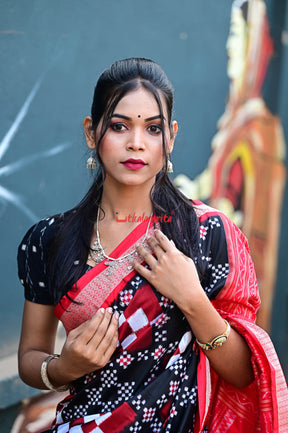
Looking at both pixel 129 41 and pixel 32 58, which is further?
pixel 129 41

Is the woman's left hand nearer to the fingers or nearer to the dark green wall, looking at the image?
the fingers

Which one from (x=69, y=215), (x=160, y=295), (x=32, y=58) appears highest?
(x=32, y=58)

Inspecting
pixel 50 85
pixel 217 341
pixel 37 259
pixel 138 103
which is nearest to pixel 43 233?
pixel 37 259

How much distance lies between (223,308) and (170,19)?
2556mm

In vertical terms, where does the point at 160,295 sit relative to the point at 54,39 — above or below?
below

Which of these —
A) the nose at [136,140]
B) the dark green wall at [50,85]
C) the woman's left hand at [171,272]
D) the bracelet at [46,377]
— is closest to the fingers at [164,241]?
the woman's left hand at [171,272]

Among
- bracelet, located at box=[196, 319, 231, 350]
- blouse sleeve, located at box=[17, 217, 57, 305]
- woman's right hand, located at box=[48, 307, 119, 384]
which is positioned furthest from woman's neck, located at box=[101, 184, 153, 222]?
bracelet, located at box=[196, 319, 231, 350]

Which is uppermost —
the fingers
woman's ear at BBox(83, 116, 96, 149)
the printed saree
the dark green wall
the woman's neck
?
the dark green wall

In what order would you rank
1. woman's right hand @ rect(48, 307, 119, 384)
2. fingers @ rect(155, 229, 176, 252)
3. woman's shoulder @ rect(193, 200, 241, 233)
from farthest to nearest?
1. woman's shoulder @ rect(193, 200, 241, 233)
2. fingers @ rect(155, 229, 176, 252)
3. woman's right hand @ rect(48, 307, 119, 384)

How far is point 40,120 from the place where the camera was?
306 centimetres

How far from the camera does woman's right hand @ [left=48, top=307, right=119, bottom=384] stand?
1.57 metres

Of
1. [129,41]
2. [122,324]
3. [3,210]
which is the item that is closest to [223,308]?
[122,324]

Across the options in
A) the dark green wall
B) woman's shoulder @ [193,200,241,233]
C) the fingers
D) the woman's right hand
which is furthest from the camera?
the dark green wall

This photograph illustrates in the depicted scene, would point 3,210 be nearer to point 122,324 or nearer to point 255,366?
point 122,324
